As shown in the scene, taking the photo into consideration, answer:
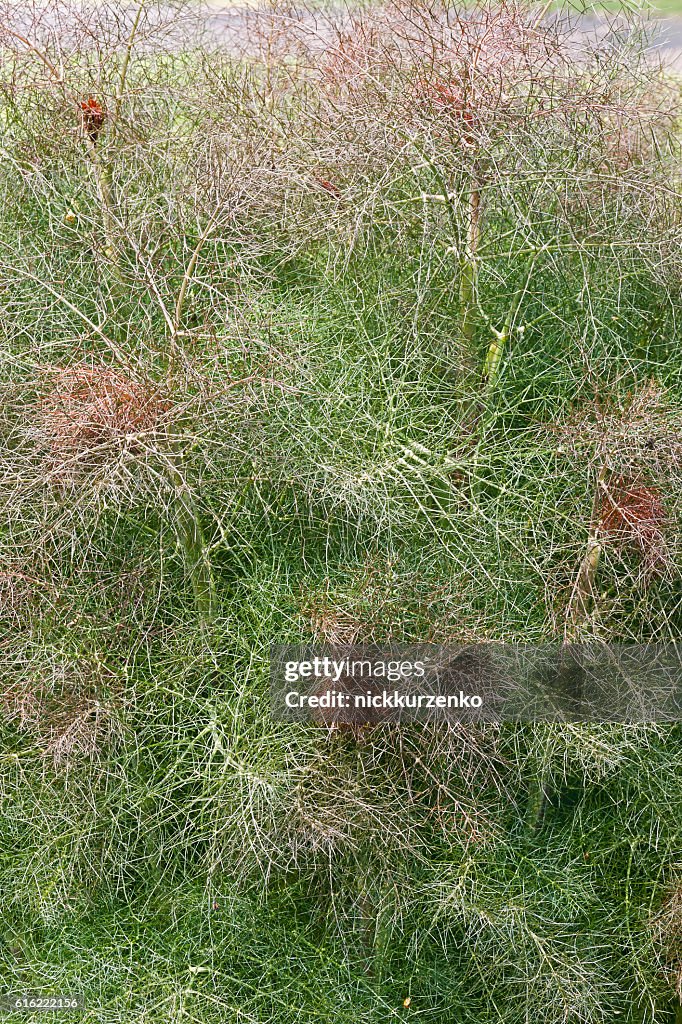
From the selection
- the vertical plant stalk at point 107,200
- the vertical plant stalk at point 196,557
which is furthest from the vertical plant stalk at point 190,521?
the vertical plant stalk at point 107,200

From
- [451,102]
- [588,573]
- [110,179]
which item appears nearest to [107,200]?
[110,179]

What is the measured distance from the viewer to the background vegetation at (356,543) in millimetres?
1406

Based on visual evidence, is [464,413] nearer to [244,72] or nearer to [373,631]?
[373,631]

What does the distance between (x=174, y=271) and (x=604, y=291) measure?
675mm

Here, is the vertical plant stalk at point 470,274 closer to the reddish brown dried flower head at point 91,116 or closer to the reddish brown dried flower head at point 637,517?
the reddish brown dried flower head at point 637,517

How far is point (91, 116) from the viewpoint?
5.24ft

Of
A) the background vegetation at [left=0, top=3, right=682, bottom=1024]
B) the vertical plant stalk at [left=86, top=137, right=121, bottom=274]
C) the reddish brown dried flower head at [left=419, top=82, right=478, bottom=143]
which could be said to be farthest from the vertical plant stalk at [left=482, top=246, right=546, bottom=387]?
the vertical plant stalk at [left=86, top=137, right=121, bottom=274]

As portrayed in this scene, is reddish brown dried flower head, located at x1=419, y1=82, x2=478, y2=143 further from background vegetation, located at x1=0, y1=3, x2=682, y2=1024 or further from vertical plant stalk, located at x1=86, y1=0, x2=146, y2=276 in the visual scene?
vertical plant stalk, located at x1=86, y1=0, x2=146, y2=276

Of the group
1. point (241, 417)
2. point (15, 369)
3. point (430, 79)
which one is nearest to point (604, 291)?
point (430, 79)

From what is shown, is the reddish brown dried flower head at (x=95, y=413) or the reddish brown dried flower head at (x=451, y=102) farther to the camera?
the reddish brown dried flower head at (x=451, y=102)

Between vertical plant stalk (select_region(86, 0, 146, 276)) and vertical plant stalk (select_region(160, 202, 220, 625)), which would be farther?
vertical plant stalk (select_region(86, 0, 146, 276))

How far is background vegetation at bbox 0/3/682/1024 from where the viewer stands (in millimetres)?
1406

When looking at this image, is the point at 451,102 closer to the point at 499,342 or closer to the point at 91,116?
the point at 499,342

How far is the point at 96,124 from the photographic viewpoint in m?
1.61
